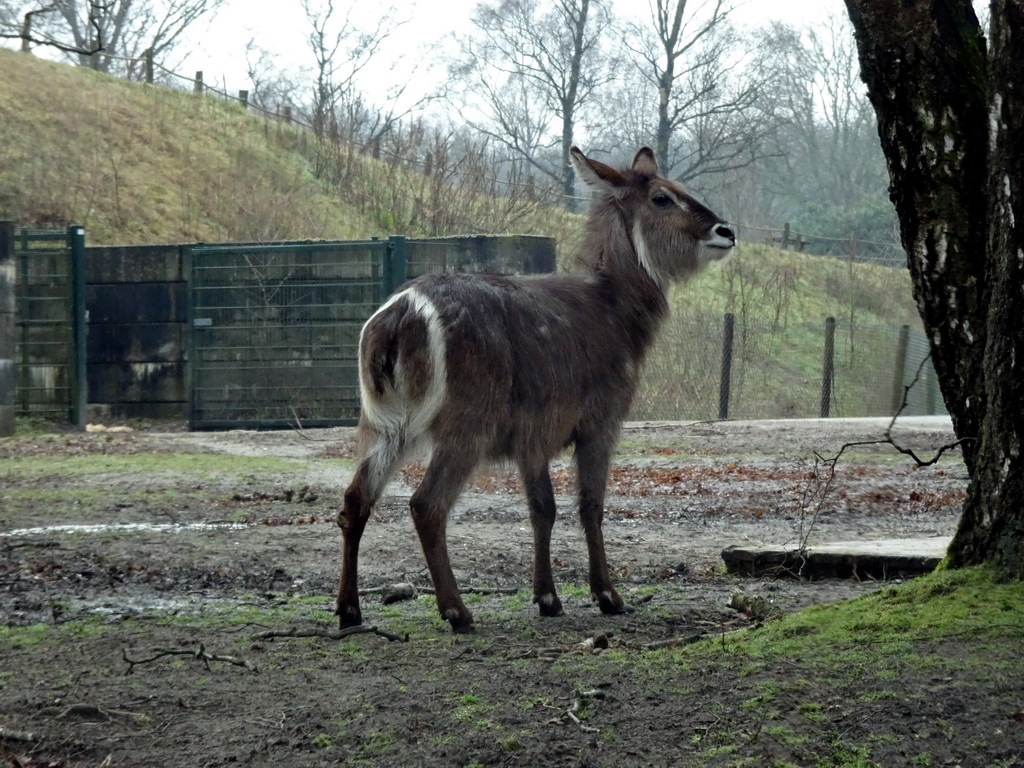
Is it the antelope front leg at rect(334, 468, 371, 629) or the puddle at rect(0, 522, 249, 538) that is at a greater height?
the antelope front leg at rect(334, 468, 371, 629)

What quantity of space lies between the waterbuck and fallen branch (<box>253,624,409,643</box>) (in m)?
0.17

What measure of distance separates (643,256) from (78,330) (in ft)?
33.6

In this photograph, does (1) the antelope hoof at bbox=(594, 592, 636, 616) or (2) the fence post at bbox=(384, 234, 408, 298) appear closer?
(1) the antelope hoof at bbox=(594, 592, 636, 616)

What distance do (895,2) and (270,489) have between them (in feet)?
19.6

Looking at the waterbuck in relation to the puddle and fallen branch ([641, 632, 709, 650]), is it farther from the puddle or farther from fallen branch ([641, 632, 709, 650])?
the puddle

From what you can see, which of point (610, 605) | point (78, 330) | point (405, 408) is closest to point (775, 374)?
point (78, 330)

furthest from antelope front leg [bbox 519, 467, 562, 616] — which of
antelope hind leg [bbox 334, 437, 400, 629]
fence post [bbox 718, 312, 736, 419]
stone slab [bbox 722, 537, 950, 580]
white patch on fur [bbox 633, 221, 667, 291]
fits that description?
fence post [bbox 718, 312, 736, 419]

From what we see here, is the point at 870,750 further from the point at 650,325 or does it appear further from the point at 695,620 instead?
the point at 650,325

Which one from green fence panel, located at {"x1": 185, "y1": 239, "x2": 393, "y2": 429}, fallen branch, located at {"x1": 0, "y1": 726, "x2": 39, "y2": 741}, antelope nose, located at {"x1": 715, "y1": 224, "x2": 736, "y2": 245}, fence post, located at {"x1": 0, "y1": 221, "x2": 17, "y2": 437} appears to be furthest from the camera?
green fence panel, located at {"x1": 185, "y1": 239, "x2": 393, "y2": 429}

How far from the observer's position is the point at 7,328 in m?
12.3

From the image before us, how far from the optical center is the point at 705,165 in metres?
34.9

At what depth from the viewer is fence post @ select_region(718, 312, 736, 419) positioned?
1614 cm

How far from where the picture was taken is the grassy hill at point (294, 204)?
17984 millimetres

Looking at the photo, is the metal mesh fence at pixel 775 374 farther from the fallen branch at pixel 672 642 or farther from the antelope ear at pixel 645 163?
the fallen branch at pixel 672 642
